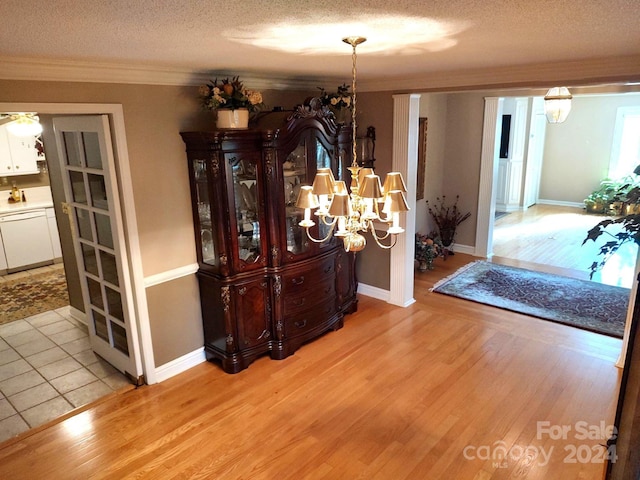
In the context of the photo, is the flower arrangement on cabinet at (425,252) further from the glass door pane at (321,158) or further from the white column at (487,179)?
the glass door pane at (321,158)

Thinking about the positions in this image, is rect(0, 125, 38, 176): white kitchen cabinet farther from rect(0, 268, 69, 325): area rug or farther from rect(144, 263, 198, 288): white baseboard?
rect(144, 263, 198, 288): white baseboard

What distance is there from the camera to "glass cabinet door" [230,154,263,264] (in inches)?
134

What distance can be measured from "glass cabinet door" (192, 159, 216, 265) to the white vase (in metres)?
0.32

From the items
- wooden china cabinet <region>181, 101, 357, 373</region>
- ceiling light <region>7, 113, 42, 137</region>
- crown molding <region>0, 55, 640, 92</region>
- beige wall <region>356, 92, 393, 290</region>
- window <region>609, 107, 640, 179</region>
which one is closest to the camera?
crown molding <region>0, 55, 640, 92</region>

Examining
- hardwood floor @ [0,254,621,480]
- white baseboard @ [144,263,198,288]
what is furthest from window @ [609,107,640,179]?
white baseboard @ [144,263,198,288]

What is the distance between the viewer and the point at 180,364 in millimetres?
3664

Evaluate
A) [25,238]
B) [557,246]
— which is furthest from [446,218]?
[25,238]

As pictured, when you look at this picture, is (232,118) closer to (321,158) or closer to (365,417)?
(321,158)

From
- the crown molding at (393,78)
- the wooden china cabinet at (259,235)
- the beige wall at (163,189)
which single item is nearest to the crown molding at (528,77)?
the crown molding at (393,78)

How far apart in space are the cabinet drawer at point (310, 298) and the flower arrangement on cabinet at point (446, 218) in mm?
2886

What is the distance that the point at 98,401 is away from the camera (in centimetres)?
329

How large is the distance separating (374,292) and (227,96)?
2.72 meters

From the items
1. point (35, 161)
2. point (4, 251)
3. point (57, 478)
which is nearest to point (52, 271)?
point (4, 251)

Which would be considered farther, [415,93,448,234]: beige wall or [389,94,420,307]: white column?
[415,93,448,234]: beige wall
